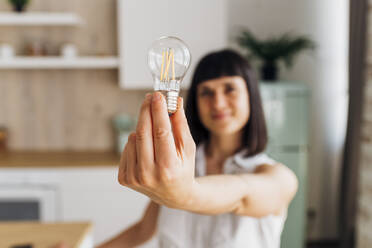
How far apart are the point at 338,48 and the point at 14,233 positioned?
2679 millimetres

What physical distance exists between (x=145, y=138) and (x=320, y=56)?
2.92 m

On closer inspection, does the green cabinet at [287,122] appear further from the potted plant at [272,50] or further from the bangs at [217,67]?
the bangs at [217,67]

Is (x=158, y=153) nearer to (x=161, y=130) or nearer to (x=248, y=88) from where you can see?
(x=161, y=130)

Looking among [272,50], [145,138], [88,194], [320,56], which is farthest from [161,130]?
[320,56]

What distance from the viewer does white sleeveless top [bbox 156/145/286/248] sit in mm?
963

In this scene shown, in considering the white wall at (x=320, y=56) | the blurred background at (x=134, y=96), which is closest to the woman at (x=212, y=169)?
the blurred background at (x=134, y=96)

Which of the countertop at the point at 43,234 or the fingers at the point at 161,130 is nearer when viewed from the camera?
the fingers at the point at 161,130

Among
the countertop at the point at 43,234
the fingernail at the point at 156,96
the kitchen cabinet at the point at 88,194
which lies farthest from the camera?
the kitchen cabinet at the point at 88,194

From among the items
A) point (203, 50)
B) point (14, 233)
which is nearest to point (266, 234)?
point (14, 233)

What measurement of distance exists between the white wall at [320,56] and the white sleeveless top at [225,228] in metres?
2.11

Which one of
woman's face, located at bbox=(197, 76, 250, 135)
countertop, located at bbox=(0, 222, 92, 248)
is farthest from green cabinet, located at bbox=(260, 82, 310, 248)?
woman's face, located at bbox=(197, 76, 250, 135)

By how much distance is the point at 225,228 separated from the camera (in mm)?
969

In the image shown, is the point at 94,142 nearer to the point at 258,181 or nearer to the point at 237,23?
the point at 237,23

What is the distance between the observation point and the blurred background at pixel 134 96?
246cm
